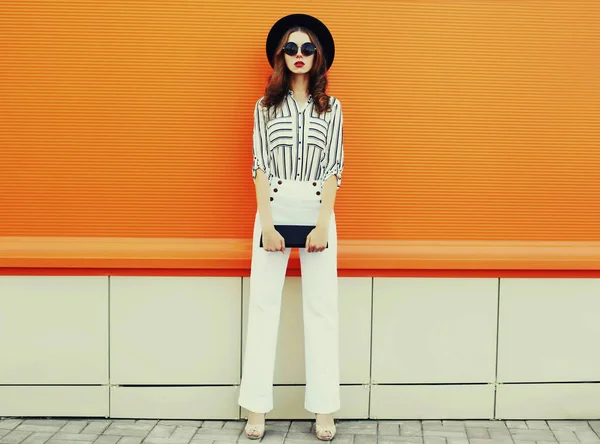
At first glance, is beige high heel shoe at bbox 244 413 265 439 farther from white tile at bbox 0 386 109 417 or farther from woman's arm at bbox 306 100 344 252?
woman's arm at bbox 306 100 344 252

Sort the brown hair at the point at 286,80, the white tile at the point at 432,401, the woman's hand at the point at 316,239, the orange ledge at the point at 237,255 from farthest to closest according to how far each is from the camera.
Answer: the white tile at the point at 432,401, the orange ledge at the point at 237,255, the brown hair at the point at 286,80, the woman's hand at the point at 316,239

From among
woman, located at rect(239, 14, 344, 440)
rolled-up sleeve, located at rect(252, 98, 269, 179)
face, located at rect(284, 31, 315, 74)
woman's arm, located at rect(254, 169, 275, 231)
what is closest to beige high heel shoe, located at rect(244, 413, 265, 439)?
woman, located at rect(239, 14, 344, 440)

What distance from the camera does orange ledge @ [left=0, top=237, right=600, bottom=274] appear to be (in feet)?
13.1

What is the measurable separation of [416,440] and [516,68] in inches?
85.0

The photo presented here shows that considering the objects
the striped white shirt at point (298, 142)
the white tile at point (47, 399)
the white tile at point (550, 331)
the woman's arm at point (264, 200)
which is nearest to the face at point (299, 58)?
the striped white shirt at point (298, 142)

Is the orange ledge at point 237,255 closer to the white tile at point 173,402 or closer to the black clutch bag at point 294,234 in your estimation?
the black clutch bag at point 294,234

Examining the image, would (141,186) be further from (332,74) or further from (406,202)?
(406,202)

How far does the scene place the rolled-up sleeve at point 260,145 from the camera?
3719mm

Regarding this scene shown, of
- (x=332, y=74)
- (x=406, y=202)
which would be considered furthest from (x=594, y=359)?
(x=332, y=74)

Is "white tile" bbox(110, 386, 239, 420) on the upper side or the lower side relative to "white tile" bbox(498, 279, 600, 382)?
lower

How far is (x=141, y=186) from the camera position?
4.05 metres

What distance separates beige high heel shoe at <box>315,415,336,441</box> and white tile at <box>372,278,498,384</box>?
42cm

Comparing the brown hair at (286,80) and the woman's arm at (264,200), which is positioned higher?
the brown hair at (286,80)

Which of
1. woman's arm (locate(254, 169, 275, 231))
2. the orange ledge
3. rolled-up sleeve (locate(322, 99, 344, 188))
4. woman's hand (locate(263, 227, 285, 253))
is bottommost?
the orange ledge
